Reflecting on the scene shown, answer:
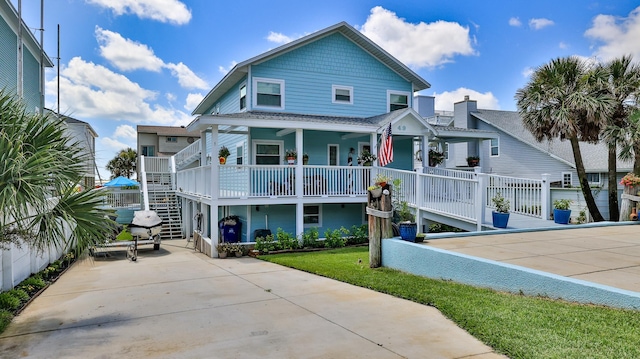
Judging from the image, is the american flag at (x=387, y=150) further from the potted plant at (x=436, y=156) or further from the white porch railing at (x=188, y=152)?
Result: the white porch railing at (x=188, y=152)

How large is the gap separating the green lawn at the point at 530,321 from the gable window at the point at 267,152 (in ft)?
30.5

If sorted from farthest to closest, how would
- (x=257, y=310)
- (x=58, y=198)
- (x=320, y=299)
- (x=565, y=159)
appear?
(x=565, y=159), (x=320, y=299), (x=257, y=310), (x=58, y=198)

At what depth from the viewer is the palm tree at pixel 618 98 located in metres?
15.3

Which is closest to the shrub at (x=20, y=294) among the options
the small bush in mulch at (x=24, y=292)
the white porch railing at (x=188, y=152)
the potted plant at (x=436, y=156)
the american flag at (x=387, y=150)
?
the small bush in mulch at (x=24, y=292)

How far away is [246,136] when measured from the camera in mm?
16078

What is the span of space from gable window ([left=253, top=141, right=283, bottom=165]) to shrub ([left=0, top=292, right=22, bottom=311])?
9.52 meters

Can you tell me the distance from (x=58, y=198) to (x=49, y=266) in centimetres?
672

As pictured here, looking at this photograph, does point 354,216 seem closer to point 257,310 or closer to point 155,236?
point 155,236

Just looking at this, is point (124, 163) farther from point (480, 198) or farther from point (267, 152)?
point (480, 198)

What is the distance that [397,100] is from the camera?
60.8 feet

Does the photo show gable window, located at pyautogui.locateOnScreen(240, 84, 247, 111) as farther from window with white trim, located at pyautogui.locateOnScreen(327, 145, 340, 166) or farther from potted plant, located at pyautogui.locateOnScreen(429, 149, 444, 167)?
potted plant, located at pyautogui.locateOnScreen(429, 149, 444, 167)

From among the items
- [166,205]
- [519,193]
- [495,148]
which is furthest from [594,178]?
[166,205]

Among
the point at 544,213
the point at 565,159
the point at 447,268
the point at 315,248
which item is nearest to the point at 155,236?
the point at 315,248

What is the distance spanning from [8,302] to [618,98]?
1902cm
